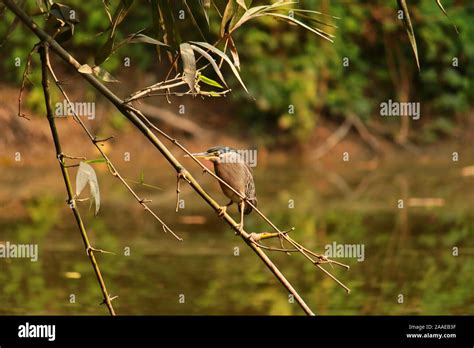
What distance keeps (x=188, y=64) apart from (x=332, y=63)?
10.9m

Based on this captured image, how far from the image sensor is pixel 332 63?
12.9 meters

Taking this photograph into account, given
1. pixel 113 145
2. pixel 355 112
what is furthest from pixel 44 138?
pixel 355 112

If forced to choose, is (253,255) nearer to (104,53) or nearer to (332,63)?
(104,53)

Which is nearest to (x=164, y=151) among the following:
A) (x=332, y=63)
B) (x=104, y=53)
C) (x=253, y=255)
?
(x=104, y=53)

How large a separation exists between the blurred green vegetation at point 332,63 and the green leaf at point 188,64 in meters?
9.93

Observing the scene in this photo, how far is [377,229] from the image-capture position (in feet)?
26.7

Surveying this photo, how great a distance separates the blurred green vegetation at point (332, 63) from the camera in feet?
40.7

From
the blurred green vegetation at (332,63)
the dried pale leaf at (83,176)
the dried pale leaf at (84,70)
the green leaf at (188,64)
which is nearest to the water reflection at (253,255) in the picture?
the blurred green vegetation at (332,63)

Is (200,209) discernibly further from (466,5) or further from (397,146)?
(466,5)

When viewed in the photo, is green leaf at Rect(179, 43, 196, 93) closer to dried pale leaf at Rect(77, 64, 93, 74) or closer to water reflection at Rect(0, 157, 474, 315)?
dried pale leaf at Rect(77, 64, 93, 74)

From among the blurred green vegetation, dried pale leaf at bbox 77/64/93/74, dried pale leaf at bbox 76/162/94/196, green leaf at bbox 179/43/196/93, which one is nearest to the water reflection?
the blurred green vegetation

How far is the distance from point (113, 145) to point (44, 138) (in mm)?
813

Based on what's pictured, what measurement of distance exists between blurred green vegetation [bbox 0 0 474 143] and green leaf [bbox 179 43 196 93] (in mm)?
9926

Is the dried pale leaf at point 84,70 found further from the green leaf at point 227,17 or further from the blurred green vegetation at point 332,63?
the blurred green vegetation at point 332,63
